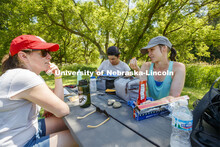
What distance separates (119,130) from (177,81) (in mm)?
1241

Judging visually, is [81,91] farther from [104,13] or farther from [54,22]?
[54,22]

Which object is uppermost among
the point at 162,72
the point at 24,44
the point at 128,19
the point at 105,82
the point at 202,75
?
the point at 128,19

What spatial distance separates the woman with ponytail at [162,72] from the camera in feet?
5.60

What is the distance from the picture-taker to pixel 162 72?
200 cm

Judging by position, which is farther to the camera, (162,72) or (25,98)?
(162,72)

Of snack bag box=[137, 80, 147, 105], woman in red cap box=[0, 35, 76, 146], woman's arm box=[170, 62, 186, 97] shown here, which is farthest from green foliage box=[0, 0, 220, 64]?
woman in red cap box=[0, 35, 76, 146]

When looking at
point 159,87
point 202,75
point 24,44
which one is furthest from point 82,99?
point 202,75

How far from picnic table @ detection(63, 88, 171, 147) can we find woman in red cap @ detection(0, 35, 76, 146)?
0.26 meters

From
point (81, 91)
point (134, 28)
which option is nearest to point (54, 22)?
point (134, 28)

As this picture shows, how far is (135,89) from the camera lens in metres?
1.53

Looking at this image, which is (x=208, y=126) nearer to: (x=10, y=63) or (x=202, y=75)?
(x=10, y=63)

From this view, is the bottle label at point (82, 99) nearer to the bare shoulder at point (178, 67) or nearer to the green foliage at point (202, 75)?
the bare shoulder at point (178, 67)

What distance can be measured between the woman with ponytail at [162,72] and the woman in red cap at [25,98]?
1.49 metres

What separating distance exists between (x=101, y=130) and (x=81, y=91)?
528 mm
